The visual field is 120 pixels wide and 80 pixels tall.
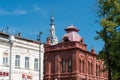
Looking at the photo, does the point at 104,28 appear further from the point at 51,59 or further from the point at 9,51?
the point at 51,59

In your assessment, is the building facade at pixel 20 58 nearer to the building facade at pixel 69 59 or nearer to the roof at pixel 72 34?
the building facade at pixel 69 59

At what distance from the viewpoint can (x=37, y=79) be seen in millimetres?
56750

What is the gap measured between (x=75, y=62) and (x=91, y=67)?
26.4 ft

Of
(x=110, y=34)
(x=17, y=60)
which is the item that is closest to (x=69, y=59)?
(x=17, y=60)

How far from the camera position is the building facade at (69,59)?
2913 inches

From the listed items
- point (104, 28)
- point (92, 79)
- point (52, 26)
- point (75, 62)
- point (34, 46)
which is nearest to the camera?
point (104, 28)

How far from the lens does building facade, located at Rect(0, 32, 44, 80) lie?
5103cm

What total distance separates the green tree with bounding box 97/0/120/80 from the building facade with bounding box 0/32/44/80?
1762cm

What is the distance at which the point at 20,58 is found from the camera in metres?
54.1

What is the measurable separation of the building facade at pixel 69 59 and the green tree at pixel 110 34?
36.0 m

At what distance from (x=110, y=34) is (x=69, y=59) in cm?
3881

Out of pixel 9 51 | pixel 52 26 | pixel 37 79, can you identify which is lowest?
pixel 37 79

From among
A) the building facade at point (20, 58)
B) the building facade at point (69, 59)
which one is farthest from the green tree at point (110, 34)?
the building facade at point (69, 59)

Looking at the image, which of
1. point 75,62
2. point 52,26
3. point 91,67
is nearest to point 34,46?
point 75,62
